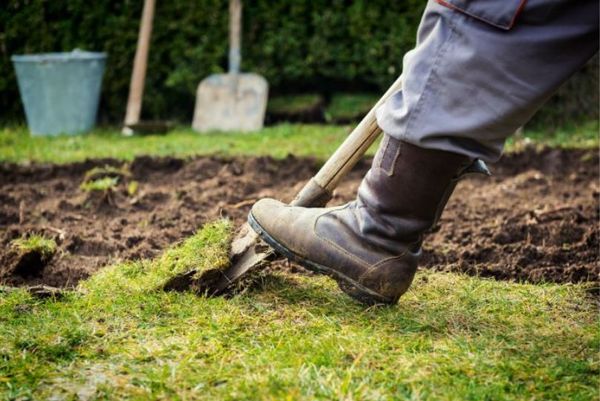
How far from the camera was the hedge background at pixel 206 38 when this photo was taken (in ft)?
23.9

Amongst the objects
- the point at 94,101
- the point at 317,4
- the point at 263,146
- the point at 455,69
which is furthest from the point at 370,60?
the point at 455,69

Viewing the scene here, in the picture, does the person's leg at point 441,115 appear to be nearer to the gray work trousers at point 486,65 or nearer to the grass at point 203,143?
the gray work trousers at point 486,65

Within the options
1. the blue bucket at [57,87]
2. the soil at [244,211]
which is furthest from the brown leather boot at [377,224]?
the blue bucket at [57,87]

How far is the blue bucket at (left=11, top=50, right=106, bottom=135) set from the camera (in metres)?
6.82

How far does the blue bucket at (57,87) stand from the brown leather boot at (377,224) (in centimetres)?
480

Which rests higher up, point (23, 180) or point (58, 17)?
point (58, 17)

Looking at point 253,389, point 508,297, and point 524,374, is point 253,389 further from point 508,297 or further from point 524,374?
point 508,297

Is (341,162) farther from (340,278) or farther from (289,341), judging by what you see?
(289,341)

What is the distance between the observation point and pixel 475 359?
7.00 ft

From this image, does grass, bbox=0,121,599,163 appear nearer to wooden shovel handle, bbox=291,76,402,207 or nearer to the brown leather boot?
wooden shovel handle, bbox=291,76,402,207

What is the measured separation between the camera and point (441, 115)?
6.88ft

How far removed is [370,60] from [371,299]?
5.10m

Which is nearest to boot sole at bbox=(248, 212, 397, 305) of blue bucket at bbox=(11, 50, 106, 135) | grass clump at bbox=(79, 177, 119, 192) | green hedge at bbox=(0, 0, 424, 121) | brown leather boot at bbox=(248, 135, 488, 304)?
brown leather boot at bbox=(248, 135, 488, 304)

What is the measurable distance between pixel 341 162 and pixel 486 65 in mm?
775
